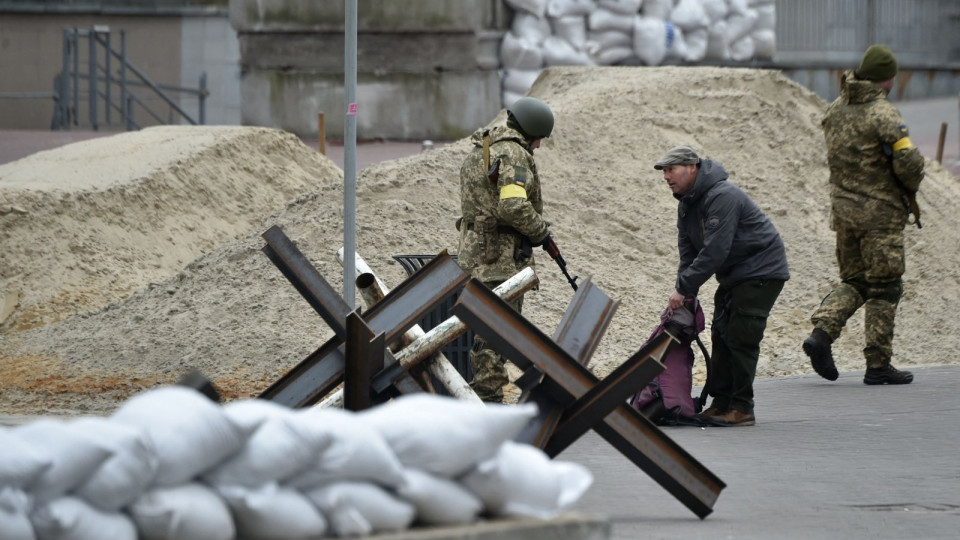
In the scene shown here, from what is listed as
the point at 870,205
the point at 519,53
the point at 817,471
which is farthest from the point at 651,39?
the point at 817,471

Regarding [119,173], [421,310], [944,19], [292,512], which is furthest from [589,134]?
[944,19]

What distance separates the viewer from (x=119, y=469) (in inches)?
132

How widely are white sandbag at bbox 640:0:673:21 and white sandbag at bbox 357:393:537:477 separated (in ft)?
71.6

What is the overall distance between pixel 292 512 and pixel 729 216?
5120mm

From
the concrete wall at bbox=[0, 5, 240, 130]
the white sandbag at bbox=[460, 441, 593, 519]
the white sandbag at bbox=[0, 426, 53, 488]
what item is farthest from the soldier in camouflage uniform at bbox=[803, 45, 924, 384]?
the concrete wall at bbox=[0, 5, 240, 130]

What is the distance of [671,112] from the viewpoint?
53.4 ft

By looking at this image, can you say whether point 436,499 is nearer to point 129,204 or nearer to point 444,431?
point 444,431

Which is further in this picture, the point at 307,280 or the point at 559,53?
the point at 559,53

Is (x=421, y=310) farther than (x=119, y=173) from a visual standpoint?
No

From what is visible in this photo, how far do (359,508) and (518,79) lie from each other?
21.4 meters

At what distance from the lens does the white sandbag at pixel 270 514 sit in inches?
138

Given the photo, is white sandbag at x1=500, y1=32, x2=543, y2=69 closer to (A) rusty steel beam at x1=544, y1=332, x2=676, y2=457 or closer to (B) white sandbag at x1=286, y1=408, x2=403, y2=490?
(A) rusty steel beam at x1=544, y1=332, x2=676, y2=457

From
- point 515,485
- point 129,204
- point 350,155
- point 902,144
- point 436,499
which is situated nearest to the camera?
point 436,499

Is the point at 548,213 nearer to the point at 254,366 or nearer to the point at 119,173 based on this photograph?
the point at 254,366
